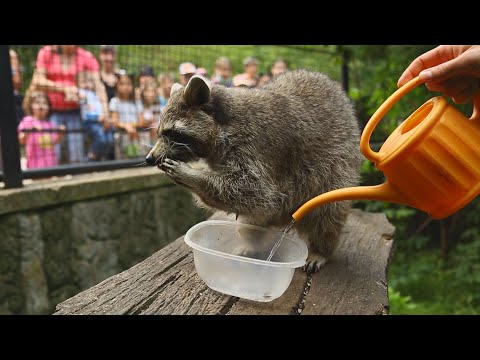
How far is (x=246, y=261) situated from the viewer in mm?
2131

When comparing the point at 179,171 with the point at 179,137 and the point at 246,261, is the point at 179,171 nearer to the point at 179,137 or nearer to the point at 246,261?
the point at 179,137

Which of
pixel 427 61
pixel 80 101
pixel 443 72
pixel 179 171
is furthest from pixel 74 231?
pixel 443 72

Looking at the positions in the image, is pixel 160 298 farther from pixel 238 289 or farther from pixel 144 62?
pixel 144 62

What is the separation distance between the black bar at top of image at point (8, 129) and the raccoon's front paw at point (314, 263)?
273 cm

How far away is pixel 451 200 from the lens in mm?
1897

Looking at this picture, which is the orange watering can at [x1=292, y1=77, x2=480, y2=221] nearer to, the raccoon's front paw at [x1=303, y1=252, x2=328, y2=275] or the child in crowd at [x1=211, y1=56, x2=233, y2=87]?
the raccoon's front paw at [x1=303, y1=252, x2=328, y2=275]

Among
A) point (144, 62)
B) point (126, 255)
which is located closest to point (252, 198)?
point (126, 255)

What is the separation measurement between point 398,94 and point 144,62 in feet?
14.5

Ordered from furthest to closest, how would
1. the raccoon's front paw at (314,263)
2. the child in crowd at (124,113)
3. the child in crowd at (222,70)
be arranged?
1. the child in crowd at (222,70)
2. the child in crowd at (124,113)
3. the raccoon's front paw at (314,263)

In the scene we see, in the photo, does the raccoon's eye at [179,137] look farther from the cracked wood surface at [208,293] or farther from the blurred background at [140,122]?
the blurred background at [140,122]

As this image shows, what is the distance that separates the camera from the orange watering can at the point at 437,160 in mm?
1826

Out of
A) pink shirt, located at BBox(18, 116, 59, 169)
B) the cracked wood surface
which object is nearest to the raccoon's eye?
the cracked wood surface

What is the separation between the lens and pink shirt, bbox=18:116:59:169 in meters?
4.46

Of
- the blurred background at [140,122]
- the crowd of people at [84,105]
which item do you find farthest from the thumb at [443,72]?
the blurred background at [140,122]
